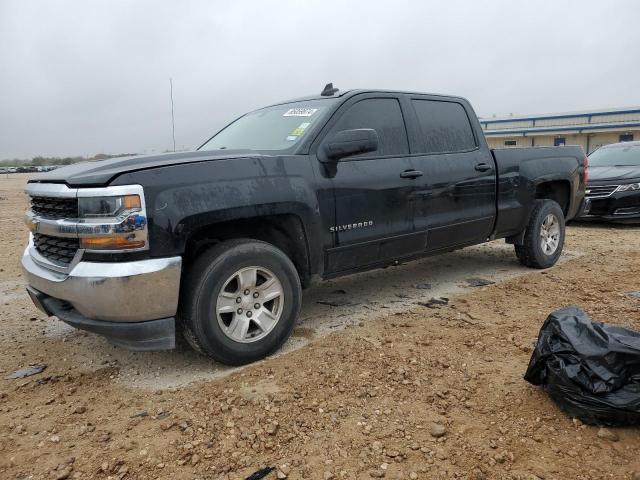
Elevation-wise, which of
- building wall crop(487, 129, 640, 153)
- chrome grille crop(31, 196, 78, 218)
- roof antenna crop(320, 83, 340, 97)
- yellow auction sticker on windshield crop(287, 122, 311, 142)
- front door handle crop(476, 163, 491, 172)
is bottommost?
chrome grille crop(31, 196, 78, 218)

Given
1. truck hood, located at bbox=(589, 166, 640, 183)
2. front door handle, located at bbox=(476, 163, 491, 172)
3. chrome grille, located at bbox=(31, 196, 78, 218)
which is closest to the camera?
chrome grille, located at bbox=(31, 196, 78, 218)

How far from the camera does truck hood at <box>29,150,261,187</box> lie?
291 centimetres

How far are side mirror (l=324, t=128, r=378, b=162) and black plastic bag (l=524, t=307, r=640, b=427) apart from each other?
1737 millimetres

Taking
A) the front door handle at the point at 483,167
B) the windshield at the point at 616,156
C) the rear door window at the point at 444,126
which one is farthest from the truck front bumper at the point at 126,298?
the windshield at the point at 616,156

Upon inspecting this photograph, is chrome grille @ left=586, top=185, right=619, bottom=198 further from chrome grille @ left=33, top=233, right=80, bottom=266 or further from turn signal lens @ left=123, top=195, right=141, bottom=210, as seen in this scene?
chrome grille @ left=33, top=233, right=80, bottom=266

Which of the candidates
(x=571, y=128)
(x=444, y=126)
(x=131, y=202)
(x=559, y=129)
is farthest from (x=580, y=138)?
(x=131, y=202)

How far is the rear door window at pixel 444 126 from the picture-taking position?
15.2 ft

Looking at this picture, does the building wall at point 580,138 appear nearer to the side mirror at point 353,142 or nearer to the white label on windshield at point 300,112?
Answer: the white label on windshield at point 300,112

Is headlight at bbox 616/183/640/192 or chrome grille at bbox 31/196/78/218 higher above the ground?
chrome grille at bbox 31/196/78/218

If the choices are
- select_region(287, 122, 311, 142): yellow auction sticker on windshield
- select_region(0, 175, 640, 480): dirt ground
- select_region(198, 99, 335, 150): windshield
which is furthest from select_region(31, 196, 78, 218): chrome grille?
select_region(287, 122, 311, 142): yellow auction sticker on windshield

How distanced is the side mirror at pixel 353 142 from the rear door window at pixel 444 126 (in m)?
1.08

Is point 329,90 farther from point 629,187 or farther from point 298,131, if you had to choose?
point 629,187

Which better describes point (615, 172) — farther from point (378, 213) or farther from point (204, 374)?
point (204, 374)

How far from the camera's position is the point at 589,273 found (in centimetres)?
557
